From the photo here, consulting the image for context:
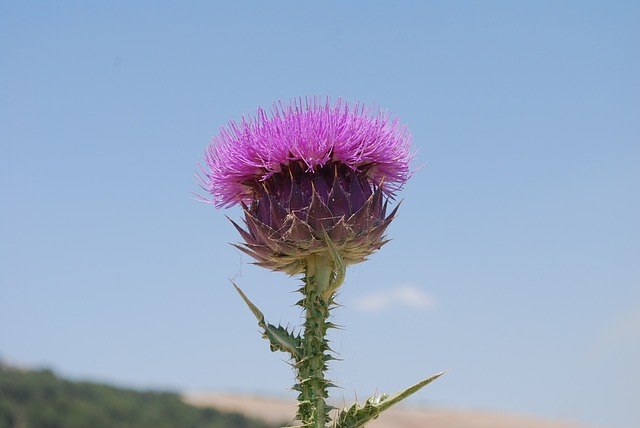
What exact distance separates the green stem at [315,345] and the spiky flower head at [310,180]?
4.4 inches

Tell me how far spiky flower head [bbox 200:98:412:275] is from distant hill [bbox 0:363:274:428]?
32.2 m

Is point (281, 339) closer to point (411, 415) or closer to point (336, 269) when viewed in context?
point (336, 269)

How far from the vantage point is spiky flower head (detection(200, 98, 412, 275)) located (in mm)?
4723

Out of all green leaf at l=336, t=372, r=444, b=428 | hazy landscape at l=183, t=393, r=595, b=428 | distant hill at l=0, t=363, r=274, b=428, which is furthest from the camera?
hazy landscape at l=183, t=393, r=595, b=428

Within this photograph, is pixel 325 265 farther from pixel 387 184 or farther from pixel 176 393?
pixel 176 393

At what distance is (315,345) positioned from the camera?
15.5 feet

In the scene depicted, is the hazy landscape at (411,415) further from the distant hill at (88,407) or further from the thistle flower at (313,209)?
the thistle flower at (313,209)

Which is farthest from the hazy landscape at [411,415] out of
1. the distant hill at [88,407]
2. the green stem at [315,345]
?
the green stem at [315,345]

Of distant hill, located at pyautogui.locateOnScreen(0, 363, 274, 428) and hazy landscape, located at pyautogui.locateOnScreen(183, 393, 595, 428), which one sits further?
hazy landscape, located at pyautogui.locateOnScreen(183, 393, 595, 428)

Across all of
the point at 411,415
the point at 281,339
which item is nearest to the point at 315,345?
the point at 281,339

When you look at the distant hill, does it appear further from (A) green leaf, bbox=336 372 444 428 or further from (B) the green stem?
Answer: (A) green leaf, bbox=336 372 444 428

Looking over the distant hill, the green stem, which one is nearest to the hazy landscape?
the distant hill

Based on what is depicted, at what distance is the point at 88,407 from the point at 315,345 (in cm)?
3492

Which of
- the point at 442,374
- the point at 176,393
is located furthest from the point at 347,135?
the point at 176,393
